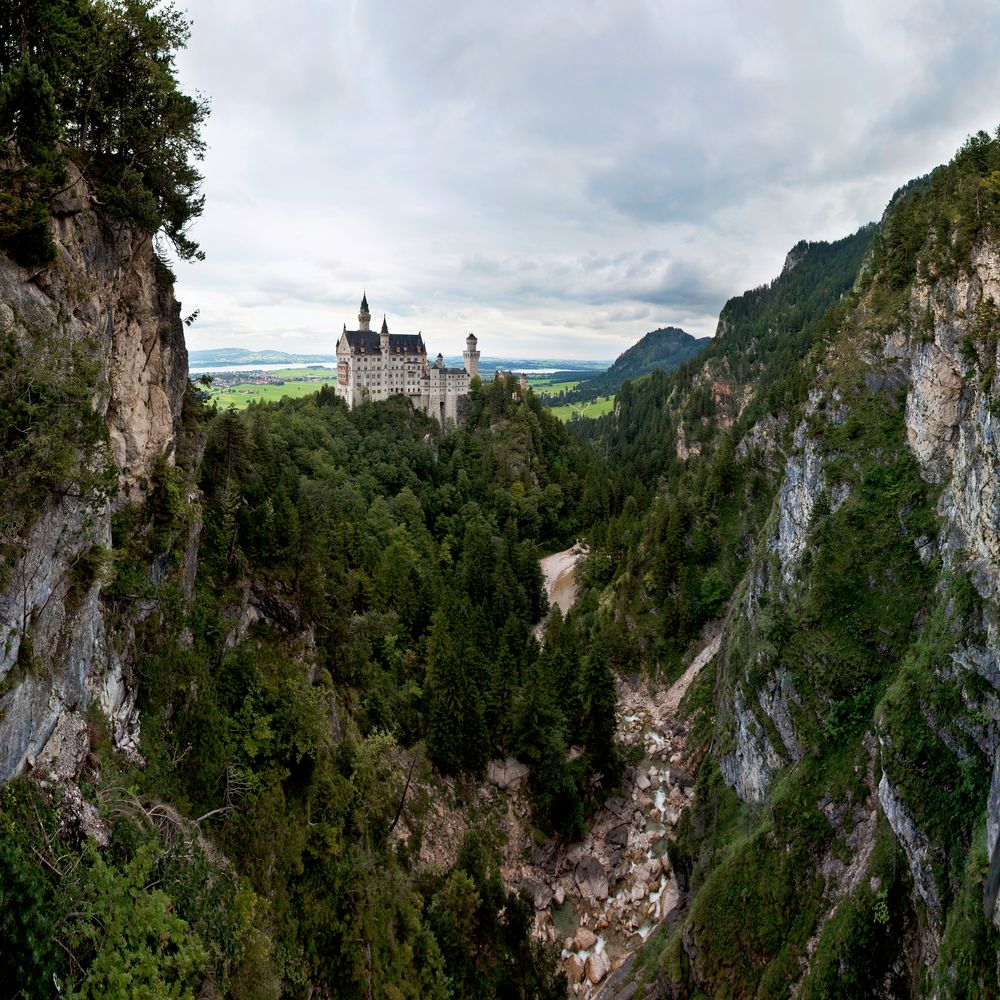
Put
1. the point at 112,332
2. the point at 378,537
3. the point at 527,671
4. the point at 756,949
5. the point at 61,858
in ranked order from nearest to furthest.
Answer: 1. the point at 61,858
2. the point at 112,332
3. the point at 756,949
4. the point at 527,671
5. the point at 378,537

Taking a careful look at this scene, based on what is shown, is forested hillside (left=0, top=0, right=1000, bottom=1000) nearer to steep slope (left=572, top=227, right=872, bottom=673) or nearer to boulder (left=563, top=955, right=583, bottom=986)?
boulder (left=563, top=955, right=583, bottom=986)

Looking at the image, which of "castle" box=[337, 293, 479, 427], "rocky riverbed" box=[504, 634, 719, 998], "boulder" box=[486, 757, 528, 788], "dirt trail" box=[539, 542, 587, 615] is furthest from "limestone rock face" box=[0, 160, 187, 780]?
"castle" box=[337, 293, 479, 427]

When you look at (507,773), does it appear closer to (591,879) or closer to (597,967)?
(591,879)

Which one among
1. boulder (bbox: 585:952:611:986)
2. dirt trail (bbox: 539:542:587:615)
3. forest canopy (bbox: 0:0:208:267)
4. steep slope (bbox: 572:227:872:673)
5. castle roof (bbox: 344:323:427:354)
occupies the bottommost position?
boulder (bbox: 585:952:611:986)

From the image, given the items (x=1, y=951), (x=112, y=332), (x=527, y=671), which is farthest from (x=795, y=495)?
(x=1, y=951)

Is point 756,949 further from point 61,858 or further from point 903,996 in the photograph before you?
point 61,858

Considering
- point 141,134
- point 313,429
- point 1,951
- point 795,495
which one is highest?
point 141,134

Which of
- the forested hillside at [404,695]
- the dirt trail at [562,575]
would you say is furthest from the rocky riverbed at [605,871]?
the dirt trail at [562,575]
